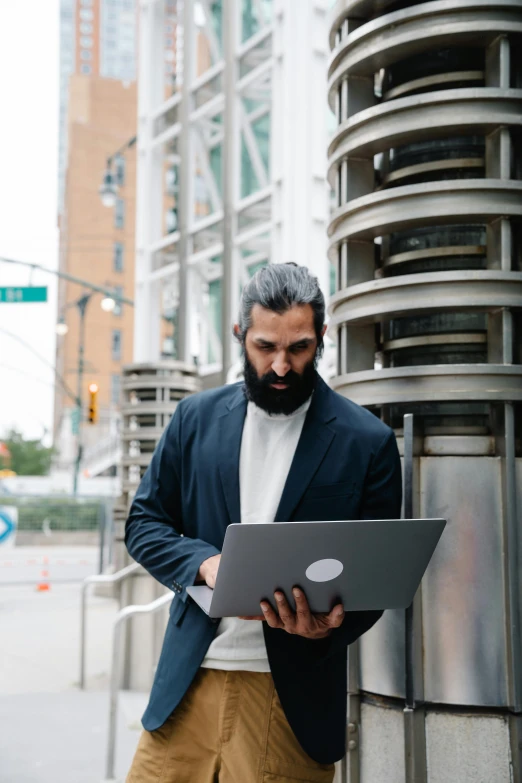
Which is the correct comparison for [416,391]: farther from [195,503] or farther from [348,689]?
[348,689]

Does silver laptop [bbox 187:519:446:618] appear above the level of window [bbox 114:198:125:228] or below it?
below

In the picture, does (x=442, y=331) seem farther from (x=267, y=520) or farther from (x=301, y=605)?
(x=301, y=605)

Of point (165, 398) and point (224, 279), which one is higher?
Answer: point (224, 279)

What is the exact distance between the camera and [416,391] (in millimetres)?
2457

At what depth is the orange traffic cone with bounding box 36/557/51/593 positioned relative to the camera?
15.5 m

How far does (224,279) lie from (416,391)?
16.0 metres

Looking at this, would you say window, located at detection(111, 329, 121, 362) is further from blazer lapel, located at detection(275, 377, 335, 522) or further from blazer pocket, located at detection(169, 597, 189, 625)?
blazer lapel, located at detection(275, 377, 335, 522)

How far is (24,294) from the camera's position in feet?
59.7

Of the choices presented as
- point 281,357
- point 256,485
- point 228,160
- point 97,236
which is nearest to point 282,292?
point 281,357

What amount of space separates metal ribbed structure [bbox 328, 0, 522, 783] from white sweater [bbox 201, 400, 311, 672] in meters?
0.31

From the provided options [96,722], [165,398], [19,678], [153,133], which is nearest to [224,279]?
[153,133]

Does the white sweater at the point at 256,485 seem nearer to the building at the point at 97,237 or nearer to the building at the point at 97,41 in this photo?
the building at the point at 97,237

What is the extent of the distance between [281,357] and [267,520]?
1.45 ft

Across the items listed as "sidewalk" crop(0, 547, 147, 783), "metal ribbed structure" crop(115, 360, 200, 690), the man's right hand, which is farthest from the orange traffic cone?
the man's right hand
